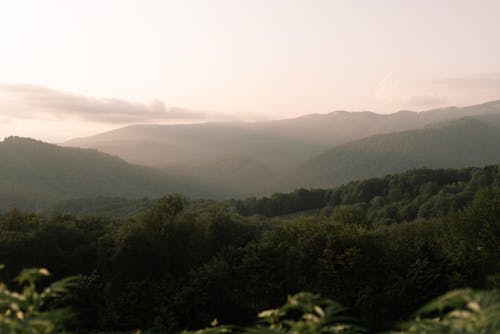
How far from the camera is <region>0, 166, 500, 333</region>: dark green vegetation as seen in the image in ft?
172

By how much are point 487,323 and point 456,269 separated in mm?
53561

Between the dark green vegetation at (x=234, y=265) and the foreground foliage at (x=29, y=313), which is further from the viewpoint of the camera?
the dark green vegetation at (x=234, y=265)

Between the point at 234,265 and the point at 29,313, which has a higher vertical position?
the point at 29,313

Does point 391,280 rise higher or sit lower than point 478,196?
lower

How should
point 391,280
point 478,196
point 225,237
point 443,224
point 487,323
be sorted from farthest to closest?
point 443,224
point 225,237
point 478,196
point 391,280
point 487,323

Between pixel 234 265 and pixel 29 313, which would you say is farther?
pixel 234 265

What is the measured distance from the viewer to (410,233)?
8375cm

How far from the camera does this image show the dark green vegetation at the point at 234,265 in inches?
2068

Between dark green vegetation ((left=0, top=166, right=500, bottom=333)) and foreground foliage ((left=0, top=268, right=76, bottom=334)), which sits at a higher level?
foreground foliage ((left=0, top=268, right=76, bottom=334))

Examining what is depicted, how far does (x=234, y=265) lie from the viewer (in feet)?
188

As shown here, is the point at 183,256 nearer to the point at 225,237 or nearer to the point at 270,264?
the point at 225,237

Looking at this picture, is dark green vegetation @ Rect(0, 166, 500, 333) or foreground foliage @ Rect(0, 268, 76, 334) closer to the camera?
foreground foliage @ Rect(0, 268, 76, 334)

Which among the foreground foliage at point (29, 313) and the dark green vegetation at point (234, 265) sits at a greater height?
the foreground foliage at point (29, 313)

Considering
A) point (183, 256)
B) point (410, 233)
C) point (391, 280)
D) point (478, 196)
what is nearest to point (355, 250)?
point (391, 280)
